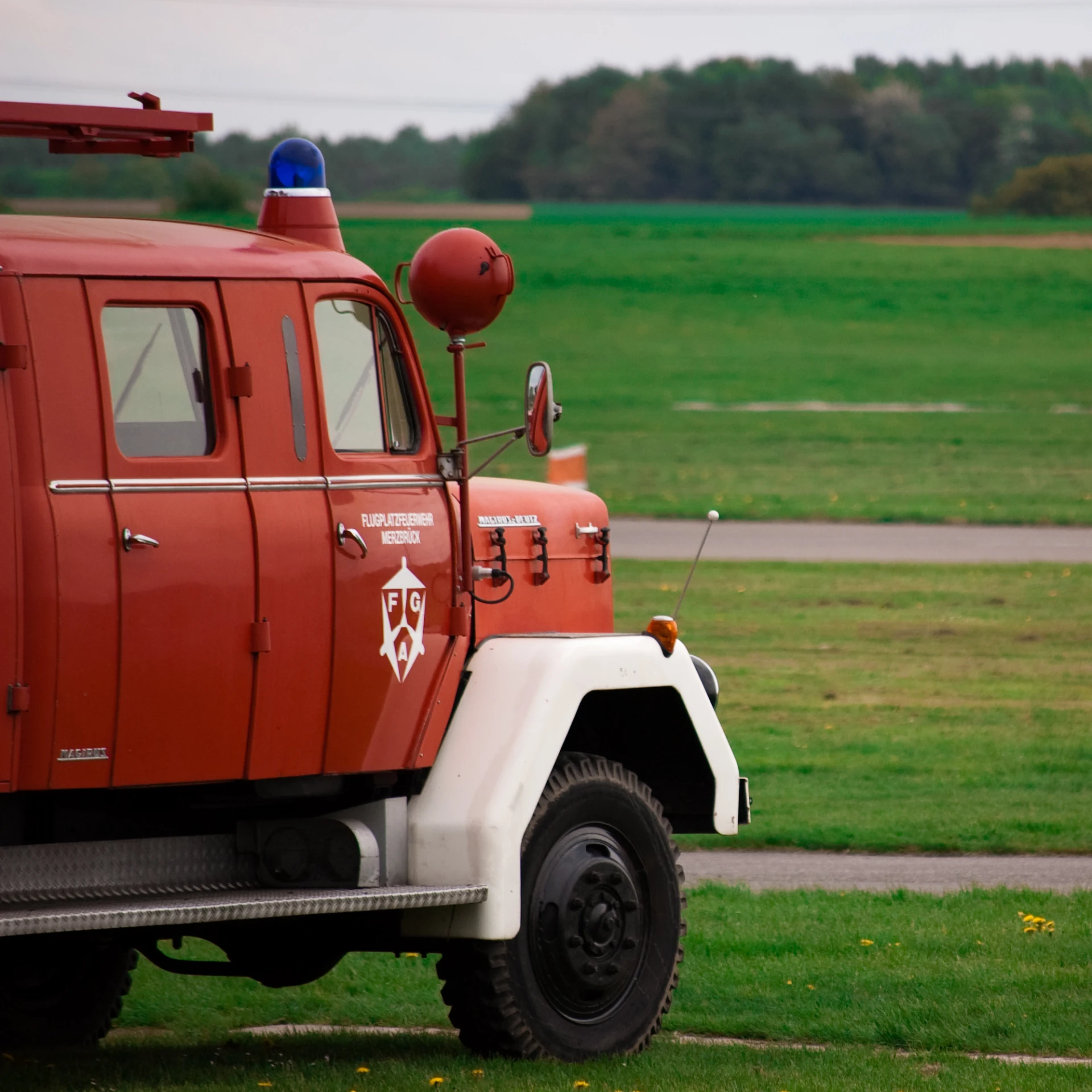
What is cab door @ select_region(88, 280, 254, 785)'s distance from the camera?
5770mm

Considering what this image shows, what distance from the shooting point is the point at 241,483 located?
239 inches

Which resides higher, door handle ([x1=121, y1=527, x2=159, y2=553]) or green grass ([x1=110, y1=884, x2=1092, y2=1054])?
door handle ([x1=121, y1=527, x2=159, y2=553])

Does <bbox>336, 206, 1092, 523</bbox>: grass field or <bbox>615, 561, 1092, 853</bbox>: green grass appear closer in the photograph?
<bbox>615, 561, 1092, 853</bbox>: green grass

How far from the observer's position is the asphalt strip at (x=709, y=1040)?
6785mm

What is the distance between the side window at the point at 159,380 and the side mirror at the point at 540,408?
1.00 meters

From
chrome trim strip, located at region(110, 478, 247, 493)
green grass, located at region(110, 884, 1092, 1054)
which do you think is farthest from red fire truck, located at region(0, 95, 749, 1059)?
green grass, located at region(110, 884, 1092, 1054)

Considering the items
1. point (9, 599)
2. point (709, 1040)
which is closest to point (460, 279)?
point (9, 599)

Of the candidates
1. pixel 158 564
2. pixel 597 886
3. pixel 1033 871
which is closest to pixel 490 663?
pixel 597 886

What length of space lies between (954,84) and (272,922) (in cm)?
9922

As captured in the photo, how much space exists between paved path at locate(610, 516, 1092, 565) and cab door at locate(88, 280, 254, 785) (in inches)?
617

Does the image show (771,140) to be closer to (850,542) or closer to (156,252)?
(850,542)

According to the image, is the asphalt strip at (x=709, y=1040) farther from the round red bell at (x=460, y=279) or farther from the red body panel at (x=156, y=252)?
the red body panel at (x=156, y=252)

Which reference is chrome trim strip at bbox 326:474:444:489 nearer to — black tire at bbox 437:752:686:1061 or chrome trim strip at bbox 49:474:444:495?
chrome trim strip at bbox 49:474:444:495

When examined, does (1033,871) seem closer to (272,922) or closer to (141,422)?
(272,922)
